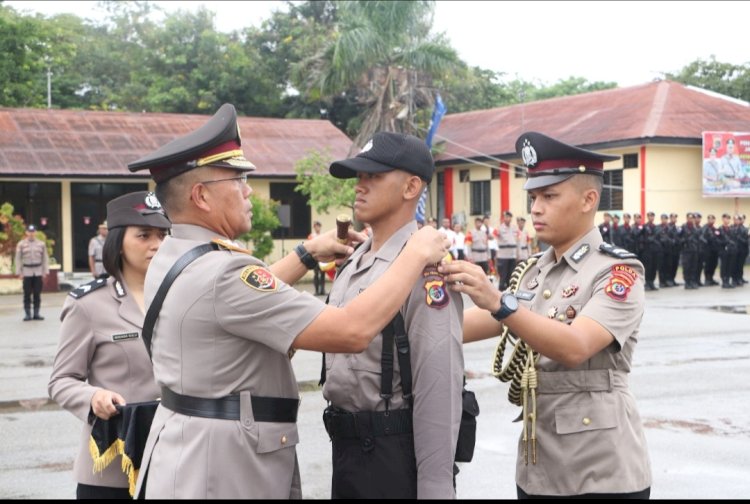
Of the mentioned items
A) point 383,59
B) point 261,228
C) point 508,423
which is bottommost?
point 508,423

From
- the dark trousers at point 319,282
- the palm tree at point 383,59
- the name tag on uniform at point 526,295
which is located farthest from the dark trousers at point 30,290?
the name tag on uniform at point 526,295

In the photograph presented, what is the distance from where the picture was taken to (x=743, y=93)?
1748 inches

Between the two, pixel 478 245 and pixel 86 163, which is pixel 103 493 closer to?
pixel 478 245

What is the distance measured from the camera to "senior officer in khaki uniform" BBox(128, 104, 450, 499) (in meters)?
2.86

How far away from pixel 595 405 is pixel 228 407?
52.2 inches

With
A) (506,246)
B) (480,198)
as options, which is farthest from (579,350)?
(480,198)

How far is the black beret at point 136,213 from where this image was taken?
4156mm

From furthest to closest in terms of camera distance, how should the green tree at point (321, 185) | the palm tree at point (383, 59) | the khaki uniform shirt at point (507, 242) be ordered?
the palm tree at point (383, 59)
the green tree at point (321, 185)
the khaki uniform shirt at point (507, 242)

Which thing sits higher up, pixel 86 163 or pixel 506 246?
pixel 86 163

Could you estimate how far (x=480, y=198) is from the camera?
115ft

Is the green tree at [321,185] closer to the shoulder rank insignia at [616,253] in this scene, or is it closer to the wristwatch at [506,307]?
the shoulder rank insignia at [616,253]

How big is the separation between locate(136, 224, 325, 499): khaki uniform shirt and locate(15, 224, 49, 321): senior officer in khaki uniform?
15358 mm

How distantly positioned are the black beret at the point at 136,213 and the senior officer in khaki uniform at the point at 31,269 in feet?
46.1

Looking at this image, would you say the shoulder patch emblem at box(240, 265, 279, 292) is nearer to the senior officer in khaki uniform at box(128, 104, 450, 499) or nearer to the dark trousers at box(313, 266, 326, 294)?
the senior officer in khaki uniform at box(128, 104, 450, 499)
